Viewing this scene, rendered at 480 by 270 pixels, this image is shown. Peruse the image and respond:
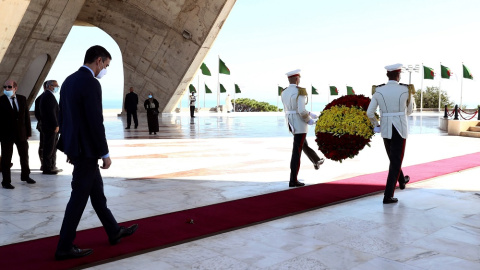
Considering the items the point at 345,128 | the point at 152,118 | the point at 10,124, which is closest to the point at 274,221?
the point at 345,128

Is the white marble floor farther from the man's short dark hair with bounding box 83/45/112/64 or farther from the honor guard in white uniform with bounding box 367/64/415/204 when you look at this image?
the man's short dark hair with bounding box 83/45/112/64

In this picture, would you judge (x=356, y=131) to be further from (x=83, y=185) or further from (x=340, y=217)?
(x=83, y=185)

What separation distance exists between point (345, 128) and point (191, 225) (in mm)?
2453

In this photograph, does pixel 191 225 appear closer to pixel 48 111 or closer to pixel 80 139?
pixel 80 139

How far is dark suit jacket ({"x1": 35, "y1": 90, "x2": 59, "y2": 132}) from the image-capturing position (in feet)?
26.5

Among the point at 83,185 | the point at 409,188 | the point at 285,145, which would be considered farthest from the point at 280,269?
the point at 285,145

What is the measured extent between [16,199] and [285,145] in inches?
305

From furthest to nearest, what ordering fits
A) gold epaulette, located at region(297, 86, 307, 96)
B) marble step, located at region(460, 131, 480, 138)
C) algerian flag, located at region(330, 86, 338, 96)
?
algerian flag, located at region(330, 86, 338, 96), marble step, located at region(460, 131, 480, 138), gold epaulette, located at region(297, 86, 307, 96)

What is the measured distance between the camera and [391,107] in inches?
239

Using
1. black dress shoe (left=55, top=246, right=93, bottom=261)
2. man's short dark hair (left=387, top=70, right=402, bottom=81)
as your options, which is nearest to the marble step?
man's short dark hair (left=387, top=70, right=402, bottom=81)

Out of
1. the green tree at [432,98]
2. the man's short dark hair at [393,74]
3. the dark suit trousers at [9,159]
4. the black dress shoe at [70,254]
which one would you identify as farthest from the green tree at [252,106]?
the black dress shoe at [70,254]

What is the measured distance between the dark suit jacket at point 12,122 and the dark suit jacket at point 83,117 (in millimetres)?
3699

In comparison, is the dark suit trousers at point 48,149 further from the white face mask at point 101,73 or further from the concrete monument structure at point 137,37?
the concrete monument structure at point 137,37

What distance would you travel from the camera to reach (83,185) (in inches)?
161
